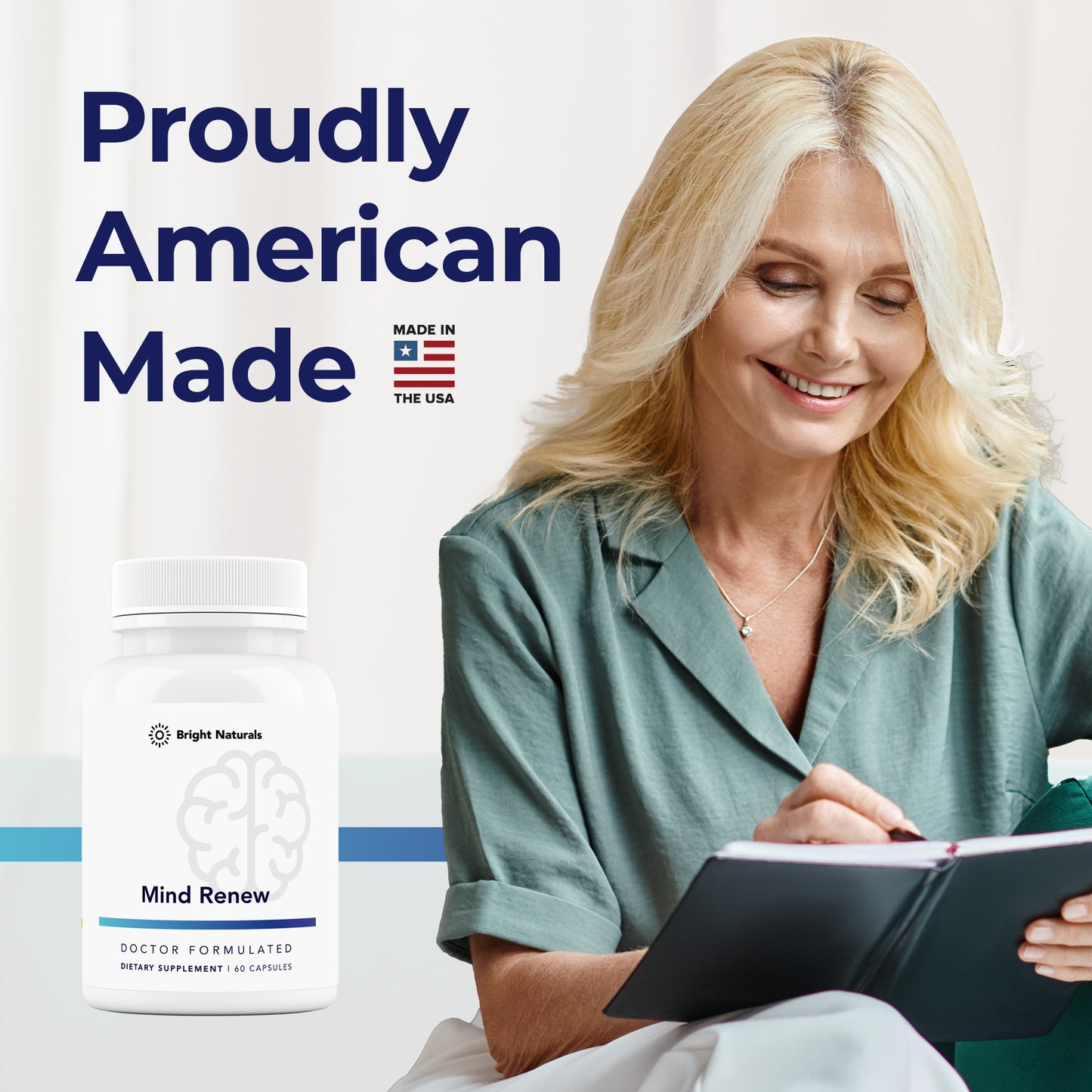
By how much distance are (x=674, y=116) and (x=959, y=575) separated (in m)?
1.01

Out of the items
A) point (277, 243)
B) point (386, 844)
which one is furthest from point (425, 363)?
point (386, 844)

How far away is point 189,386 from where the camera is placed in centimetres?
210

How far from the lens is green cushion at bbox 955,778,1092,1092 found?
1023mm

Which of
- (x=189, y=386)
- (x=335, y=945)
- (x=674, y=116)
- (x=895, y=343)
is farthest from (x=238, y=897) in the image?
(x=674, y=116)

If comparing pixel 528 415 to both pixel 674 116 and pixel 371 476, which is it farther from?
pixel 674 116

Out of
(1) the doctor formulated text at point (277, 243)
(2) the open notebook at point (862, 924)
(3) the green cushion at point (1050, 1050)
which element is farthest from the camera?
(1) the doctor formulated text at point (277, 243)

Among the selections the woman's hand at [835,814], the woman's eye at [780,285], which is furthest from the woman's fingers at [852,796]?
the woman's eye at [780,285]

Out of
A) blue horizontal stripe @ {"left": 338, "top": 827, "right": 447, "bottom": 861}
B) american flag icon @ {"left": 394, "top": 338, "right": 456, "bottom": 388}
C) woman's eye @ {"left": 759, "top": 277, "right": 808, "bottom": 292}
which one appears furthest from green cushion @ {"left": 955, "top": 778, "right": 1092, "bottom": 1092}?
american flag icon @ {"left": 394, "top": 338, "right": 456, "bottom": 388}

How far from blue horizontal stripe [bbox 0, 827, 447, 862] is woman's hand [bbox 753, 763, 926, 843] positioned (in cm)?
111

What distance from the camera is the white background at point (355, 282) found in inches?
80.8

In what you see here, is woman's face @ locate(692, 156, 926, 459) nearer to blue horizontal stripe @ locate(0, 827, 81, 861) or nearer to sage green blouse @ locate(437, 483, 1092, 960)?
sage green blouse @ locate(437, 483, 1092, 960)

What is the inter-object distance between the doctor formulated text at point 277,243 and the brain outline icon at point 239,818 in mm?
1273

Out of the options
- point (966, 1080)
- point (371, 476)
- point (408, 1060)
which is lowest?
point (408, 1060)

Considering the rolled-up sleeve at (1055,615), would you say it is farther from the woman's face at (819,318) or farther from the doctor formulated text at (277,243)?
the doctor formulated text at (277,243)
